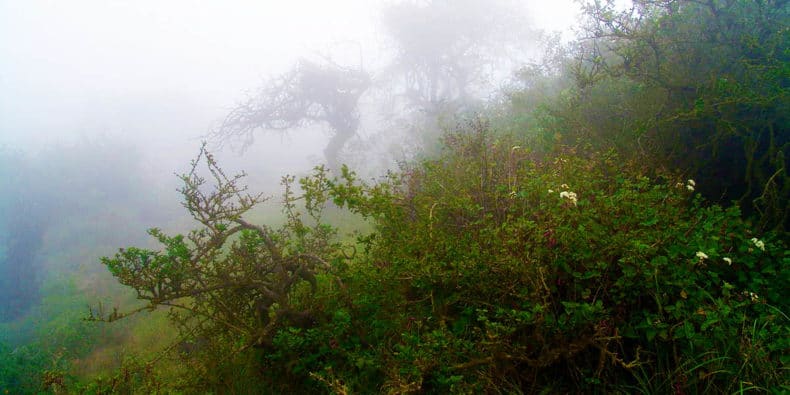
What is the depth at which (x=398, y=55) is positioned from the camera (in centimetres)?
2034

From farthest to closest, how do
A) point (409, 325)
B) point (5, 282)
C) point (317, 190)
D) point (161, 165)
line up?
point (161, 165) → point (5, 282) → point (317, 190) → point (409, 325)

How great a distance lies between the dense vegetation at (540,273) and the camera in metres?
2.05

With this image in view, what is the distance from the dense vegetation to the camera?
2.05 metres


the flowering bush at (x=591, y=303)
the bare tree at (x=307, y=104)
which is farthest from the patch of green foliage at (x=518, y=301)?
the bare tree at (x=307, y=104)

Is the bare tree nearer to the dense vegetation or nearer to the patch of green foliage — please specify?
the dense vegetation

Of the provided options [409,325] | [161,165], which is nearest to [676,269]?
[409,325]

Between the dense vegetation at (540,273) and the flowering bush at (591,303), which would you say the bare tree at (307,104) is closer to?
the dense vegetation at (540,273)

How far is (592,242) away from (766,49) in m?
3.47

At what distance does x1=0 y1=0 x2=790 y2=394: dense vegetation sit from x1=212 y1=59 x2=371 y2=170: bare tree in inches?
482

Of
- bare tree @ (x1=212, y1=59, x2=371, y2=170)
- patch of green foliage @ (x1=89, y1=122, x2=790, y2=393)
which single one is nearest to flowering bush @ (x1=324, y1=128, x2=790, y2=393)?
patch of green foliage @ (x1=89, y1=122, x2=790, y2=393)

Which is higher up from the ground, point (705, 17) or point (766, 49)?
point (705, 17)

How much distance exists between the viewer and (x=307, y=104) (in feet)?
54.5

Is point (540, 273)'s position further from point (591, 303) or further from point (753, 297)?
point (753, 297)

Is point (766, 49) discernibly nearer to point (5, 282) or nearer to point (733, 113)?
point (733, 113)
